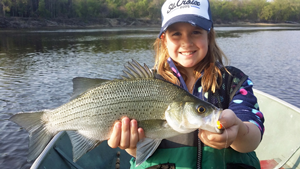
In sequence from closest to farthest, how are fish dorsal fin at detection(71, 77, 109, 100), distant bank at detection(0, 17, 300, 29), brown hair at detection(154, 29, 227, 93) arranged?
fish dorsal fin at detection(71, 77, 109, 100), brown hair at detection(154, 29, 227, 93), distant bank at detection(0, 17, 300, 29)

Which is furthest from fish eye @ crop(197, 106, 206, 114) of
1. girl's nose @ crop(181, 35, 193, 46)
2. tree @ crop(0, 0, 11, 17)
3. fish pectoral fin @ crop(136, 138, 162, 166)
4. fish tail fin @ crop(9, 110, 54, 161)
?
tree @ crop(0, 0, 11, 17)

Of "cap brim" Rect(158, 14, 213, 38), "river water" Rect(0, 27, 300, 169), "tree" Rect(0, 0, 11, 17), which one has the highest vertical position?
"tree" Rect(0, 0, 11, 17)

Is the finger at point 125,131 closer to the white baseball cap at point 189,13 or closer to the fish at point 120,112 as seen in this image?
the fish at point 120,112

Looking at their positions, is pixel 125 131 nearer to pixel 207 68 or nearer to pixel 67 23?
pixel 207 68

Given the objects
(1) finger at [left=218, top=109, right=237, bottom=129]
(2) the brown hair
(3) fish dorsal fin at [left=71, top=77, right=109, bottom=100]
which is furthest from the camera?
(2) the brown hair

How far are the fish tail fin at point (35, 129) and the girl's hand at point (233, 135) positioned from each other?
1699 mm

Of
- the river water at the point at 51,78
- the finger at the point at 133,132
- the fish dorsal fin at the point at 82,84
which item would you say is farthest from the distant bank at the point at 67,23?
the finger at the point at 133,132

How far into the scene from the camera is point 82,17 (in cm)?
9381

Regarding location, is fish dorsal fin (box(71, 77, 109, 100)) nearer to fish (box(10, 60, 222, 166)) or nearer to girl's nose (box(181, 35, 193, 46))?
fish (box(10, 60, 222, 166))

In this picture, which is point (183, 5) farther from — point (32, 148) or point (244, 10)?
point (244, 10)

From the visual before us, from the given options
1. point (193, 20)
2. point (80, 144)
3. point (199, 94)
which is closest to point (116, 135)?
point (80, 144)

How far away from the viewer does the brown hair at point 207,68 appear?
9.13 ft

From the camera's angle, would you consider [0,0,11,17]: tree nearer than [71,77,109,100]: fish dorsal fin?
No

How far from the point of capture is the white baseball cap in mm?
2658
